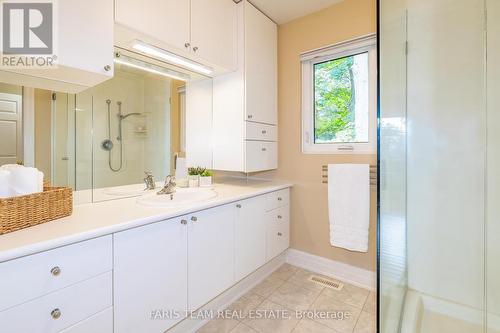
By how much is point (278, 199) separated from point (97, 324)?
4.93 feet

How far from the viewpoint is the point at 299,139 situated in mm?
2234

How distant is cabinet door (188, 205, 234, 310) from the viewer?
1.36 m

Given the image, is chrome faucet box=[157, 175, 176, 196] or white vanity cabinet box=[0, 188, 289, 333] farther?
chrome faucet box=[157, 175, 176, 196]

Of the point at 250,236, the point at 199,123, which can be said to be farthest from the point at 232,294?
the point at 199,123

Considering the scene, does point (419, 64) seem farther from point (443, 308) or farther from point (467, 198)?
point (443, 308)

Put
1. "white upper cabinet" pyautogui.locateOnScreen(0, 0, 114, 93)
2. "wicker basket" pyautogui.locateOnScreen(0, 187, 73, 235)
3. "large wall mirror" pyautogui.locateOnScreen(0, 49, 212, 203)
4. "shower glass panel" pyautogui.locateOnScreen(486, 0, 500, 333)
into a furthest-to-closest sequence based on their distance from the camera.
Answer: "shower glass panel" pyautogui.locateOnScreen(486, 0, 500, 333)
"large wall mirror" pyautogui.locateOnScreen(0, 49, 212, 203)
"white upper cabinet" pyautogui.locateOnScreen(0, 0, 114, 93)
"wicker basket" pyautogui.locateOnScreen(0, 187, 73, 235)

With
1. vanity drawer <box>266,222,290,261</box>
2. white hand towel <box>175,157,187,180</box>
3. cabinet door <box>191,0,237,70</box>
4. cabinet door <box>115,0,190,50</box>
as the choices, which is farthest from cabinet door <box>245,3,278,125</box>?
vanity drawer <box>266,222,290,261</box>

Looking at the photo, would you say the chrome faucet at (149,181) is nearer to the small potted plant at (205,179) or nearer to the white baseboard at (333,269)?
the small potted plant at (205,179)

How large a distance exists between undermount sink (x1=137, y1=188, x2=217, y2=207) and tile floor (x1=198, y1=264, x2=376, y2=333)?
2.66 ft

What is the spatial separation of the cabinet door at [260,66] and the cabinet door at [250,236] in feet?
2.38

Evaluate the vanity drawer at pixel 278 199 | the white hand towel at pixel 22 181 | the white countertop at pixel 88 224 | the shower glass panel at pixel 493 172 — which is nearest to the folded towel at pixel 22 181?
the white hand towel at pixel 22 181

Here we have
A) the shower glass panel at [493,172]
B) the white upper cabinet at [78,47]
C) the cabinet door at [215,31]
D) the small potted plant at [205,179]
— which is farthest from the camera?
the small potted plant at [205,179]

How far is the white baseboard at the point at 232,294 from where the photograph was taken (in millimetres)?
1413

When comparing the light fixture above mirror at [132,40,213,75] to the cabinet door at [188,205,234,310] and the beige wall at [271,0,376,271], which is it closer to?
the beige wall at [271,0,376,271]
